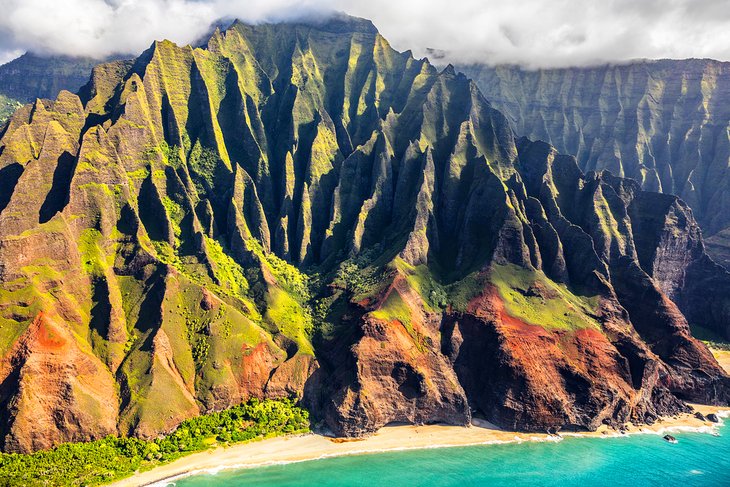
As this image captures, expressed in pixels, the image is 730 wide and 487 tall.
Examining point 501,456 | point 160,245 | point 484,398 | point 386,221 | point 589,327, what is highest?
point 386,221

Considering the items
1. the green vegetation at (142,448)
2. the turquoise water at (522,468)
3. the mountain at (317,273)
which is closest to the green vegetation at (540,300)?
the mountain at (317,273)

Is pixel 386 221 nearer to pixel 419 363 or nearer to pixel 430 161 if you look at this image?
pixel 430 161

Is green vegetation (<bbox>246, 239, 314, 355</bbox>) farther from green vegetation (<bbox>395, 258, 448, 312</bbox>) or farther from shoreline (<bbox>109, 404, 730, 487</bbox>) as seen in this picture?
green vegetation (<bbox>395, 258, 448, 312</bbox>)

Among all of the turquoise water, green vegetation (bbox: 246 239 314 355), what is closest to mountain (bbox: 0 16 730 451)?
green vegetation (bbox: 246 239 314 355)

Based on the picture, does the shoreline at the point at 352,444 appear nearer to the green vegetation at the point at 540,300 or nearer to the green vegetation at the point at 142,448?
the green vegetation at the point at 142,448

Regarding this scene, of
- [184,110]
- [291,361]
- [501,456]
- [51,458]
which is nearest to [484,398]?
[501,456]

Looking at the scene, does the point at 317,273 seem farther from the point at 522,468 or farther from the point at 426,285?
the point at 522,468
